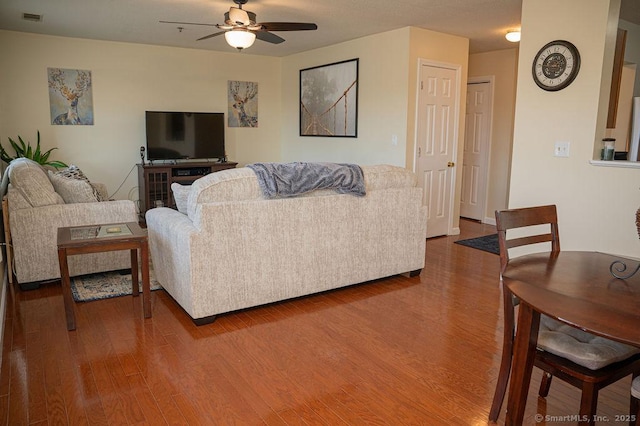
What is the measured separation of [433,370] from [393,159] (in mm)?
3321

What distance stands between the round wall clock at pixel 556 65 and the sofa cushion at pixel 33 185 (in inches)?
157

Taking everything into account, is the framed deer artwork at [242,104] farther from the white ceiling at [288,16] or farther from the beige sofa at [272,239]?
the beige sofa at [272,239]

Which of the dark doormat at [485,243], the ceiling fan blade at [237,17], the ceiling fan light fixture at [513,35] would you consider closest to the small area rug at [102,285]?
the ceiling fan blade at [237,17]

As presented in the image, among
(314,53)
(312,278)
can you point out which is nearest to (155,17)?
(314,53)

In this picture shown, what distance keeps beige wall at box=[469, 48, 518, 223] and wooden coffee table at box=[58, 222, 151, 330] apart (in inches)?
197

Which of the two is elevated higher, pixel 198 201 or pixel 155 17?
pixel 155 17

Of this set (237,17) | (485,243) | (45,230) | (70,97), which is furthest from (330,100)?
(45,230)

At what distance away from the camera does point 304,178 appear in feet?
10.7

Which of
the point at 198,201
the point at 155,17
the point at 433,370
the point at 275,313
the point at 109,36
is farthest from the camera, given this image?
the point at 109,36

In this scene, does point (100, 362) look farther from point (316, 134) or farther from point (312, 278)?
point (316, 134)

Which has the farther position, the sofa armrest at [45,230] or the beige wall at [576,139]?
the sofa armrest at [45,230]

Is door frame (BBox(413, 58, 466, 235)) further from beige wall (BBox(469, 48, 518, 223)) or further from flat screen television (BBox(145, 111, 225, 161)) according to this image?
flat screen television (BBox(145, 111, 225, 161))

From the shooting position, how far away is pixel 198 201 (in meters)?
2.93

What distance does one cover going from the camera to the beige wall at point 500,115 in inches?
248
